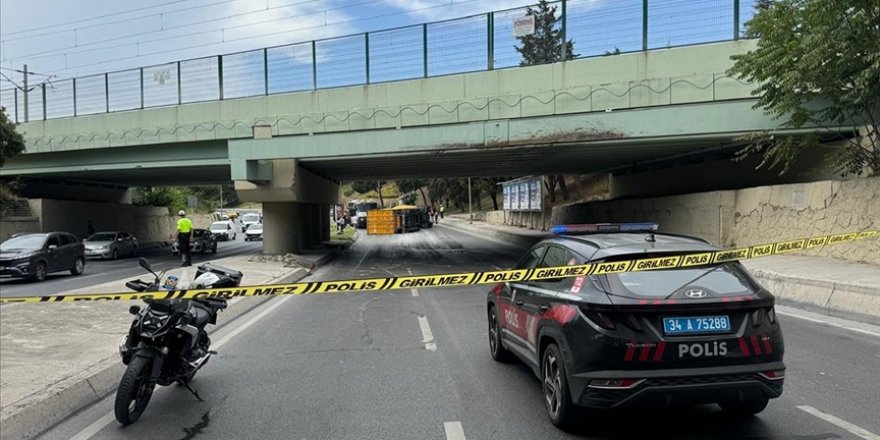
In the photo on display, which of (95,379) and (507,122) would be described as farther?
(507,122)

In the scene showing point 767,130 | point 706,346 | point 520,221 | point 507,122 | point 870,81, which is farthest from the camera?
point 520,221

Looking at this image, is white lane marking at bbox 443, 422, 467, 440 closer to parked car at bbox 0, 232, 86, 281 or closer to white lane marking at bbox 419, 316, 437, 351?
white lane marking at bbox 419, 316, 437, 351

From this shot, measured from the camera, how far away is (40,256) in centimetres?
1798

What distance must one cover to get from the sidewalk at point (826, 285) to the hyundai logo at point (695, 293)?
676cm

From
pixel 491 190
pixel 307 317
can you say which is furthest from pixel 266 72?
pixel 491 190

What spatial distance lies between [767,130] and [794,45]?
308cm

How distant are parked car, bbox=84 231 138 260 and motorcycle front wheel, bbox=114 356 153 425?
83.4 ft

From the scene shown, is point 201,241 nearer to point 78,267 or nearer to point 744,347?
point 78,267

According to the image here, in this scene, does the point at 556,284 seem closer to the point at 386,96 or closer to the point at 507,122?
the point at 507,122

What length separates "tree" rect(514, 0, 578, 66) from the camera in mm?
23594

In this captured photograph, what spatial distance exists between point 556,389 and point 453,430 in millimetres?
886

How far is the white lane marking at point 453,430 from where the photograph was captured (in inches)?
184

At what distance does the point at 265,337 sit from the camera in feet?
29.4

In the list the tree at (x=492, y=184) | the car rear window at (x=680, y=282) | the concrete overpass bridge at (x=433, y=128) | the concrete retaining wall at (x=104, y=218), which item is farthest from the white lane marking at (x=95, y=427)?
the tree at (x=492, y=184)
